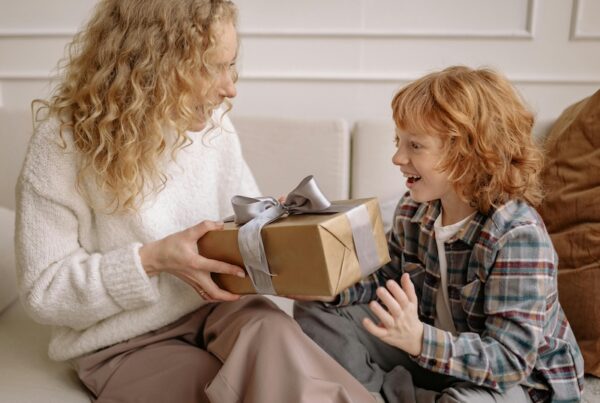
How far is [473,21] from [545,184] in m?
0.68

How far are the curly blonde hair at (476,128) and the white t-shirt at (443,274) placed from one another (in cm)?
7

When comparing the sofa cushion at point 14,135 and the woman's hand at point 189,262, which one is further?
the sofa cushion at point 14,135

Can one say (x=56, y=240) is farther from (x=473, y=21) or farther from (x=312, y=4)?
(x=473, y=21)

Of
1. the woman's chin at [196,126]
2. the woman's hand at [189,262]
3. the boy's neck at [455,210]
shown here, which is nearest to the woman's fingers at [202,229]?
the woman's hand at [189,262]

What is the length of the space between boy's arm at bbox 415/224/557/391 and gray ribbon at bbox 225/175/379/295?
19 cm

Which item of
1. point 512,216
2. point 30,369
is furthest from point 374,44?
point 30,369

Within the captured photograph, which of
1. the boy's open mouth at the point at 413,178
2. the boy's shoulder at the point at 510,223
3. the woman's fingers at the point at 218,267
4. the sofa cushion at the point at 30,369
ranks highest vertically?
the boy's open mouth at the point at 413,178

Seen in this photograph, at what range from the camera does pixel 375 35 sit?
1845 mm

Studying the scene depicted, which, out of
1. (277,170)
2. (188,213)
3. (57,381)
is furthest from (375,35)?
(57,381)

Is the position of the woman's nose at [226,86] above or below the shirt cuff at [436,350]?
above

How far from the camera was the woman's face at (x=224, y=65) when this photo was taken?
112 centimetres

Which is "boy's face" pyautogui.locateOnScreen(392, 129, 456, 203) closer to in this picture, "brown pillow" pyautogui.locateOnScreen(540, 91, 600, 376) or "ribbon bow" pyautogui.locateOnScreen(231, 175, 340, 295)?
"ribbon bow" pyautogui.locateOnScreen(231, 175, 340, 295)

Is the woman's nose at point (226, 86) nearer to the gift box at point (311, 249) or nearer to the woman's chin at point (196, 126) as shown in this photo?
the woman's chin at point (196, 126)

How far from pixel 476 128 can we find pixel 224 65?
48cm
